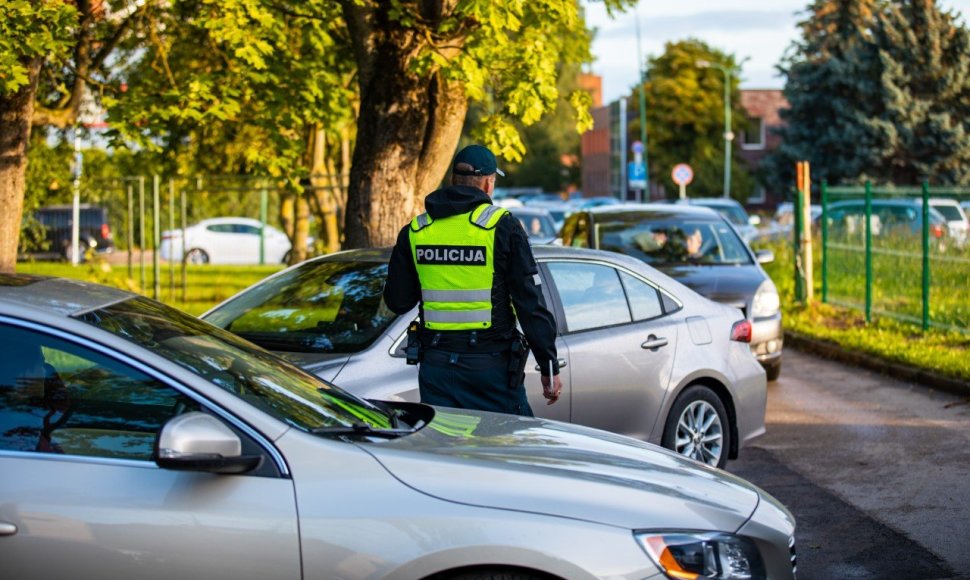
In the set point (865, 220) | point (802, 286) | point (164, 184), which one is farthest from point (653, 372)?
point (164, 184)

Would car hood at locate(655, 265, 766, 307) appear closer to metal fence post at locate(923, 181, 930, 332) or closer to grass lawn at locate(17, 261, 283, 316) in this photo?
metal fence post at locate(923, 181, 930, 332)

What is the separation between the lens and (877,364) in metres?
14.0

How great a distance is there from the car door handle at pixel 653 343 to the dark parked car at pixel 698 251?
476cm

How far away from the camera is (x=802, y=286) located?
1930cm

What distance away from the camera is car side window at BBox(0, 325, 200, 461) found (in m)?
3.86

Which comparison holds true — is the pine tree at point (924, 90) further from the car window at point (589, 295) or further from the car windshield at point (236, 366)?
the car windshield at point (236, 366)

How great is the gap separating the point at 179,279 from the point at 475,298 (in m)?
21.5

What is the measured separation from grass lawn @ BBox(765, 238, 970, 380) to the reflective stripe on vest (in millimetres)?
7803

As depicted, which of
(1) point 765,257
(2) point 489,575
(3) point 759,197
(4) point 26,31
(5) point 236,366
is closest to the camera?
(2) point 489,575

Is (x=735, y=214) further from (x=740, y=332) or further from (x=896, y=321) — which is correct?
(x=740, y=332)

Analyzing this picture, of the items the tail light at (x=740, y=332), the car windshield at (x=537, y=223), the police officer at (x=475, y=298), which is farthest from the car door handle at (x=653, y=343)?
the car windshield at (x=537, y=223)

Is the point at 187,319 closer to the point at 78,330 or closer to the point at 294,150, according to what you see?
the point at 78,330

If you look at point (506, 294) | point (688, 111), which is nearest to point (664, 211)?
point (506, 294)

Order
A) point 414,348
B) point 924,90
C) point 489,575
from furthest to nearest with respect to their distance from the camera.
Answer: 1. point 924,90
2. point 414,348
3. point 489,575
